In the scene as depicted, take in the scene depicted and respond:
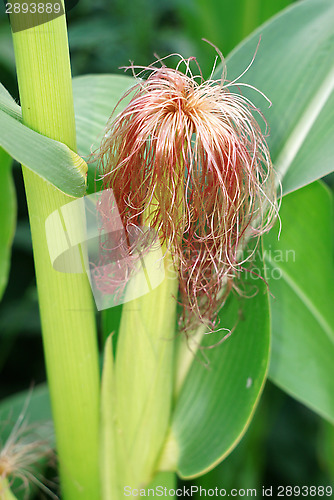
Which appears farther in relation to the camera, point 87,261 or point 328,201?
point 328,201

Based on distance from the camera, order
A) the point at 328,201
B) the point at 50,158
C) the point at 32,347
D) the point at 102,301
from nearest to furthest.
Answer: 1. the point at 50,158
2. the point at 102,301
3. the point at 328,201
4. the point at 32,347

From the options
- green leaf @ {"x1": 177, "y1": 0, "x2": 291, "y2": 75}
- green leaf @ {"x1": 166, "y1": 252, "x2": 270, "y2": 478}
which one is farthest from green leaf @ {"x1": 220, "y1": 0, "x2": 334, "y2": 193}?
green leaf @ {"x1": 177, "y1": 0, "x2": 291, "y2": 75}

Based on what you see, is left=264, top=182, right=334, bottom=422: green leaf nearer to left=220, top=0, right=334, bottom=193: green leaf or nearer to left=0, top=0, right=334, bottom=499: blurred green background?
left=220, top=0, right=334, bottom=193: green leaf

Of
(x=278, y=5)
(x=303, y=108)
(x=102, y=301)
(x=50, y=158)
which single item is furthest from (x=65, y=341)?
(x=278, y=5)

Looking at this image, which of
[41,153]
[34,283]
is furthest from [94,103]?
[34,283]

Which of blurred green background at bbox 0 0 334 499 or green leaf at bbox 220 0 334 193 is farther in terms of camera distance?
blurred green background at bbox 0 0 334 499

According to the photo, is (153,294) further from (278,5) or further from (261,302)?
(278,5)
